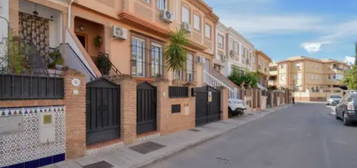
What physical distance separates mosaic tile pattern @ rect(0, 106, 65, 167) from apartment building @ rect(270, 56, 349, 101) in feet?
225

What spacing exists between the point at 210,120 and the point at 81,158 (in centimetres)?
906

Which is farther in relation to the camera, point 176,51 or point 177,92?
point 176,51

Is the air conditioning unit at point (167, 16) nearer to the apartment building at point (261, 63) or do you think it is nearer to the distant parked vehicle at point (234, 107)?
the distant parked vehicle at point (234, 107)

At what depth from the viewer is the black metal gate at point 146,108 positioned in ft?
29.7

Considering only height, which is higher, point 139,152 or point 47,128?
point 47,128

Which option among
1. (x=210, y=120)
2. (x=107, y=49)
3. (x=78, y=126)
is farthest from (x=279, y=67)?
(x=78, y=126)

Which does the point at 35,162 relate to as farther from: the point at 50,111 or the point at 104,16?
the point at 104,16

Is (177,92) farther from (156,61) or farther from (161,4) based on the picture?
(161,4)

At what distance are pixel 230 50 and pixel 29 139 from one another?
85.6ft

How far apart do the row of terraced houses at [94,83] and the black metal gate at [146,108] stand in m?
0.04

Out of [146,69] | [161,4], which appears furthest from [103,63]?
[161,4]

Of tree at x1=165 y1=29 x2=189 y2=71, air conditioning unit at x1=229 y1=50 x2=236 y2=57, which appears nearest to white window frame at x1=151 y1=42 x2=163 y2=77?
tree at x1=165 y1=29 x2=189 y2=71

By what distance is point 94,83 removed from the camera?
7.29 meters

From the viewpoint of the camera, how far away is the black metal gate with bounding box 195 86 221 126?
1318 cm
